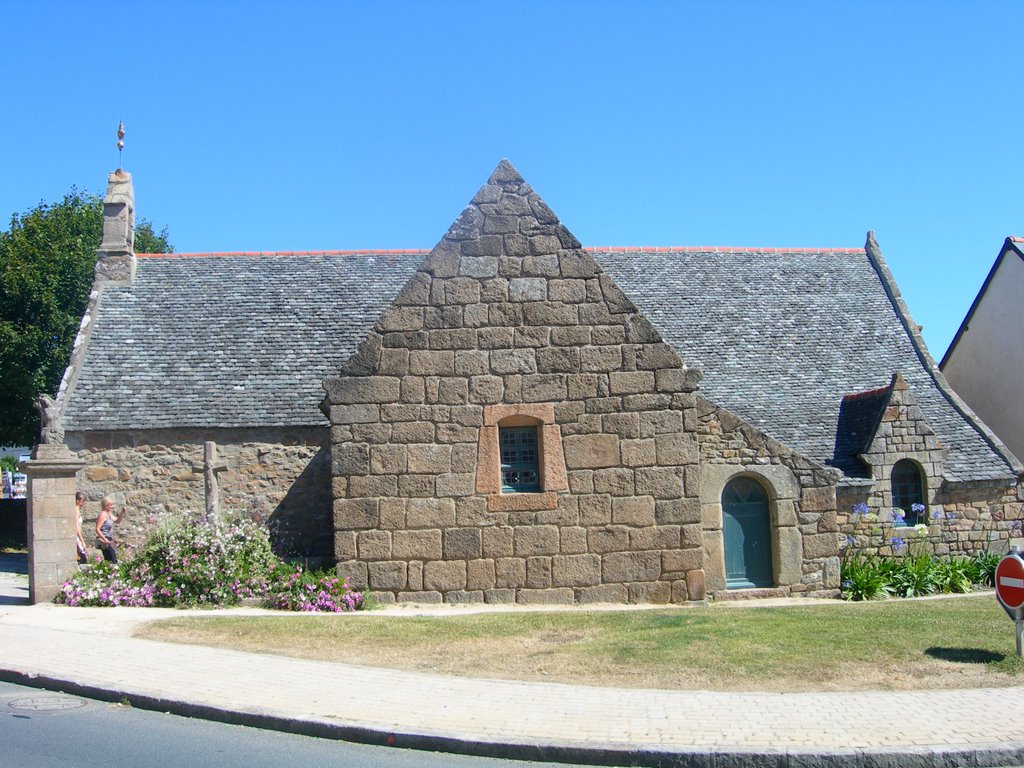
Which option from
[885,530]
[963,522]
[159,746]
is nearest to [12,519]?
[885,530]

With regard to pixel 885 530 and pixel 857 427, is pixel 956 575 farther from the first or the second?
pixel 857 427

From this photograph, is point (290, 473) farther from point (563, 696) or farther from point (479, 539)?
point (563, 696)

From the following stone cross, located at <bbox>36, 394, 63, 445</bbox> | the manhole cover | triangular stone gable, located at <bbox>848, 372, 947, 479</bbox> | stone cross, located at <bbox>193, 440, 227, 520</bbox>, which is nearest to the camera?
the manhole cover

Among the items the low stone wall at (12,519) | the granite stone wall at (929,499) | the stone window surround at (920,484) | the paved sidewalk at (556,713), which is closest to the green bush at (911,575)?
the granite stone wall at (929,499)

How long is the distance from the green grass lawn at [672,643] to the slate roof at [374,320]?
6.54 metres

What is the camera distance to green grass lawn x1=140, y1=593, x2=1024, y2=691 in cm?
859

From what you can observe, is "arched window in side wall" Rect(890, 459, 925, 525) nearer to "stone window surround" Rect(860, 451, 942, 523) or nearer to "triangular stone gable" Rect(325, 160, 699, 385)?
"stone window surround" Rect(860, 451, 942, 523)

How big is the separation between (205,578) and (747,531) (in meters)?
7.79

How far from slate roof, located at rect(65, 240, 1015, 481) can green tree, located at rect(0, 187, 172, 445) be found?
21.9 ft

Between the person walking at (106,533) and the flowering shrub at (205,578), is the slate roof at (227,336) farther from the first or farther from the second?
the flowering shrub at (205,578)

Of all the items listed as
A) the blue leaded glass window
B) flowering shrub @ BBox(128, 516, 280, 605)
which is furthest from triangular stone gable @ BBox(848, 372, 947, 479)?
flowering shrub @ BBox(128, 516, 280, 605)

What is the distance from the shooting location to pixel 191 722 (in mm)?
7621

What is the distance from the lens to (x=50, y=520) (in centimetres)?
1308

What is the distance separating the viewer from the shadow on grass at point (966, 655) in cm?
896
